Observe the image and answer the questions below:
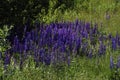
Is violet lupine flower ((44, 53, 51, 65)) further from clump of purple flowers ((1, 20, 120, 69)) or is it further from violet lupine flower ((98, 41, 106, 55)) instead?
violet lupine flower ((98, 41, 106, 55))

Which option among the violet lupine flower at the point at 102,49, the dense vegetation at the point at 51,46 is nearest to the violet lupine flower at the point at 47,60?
the dense vegetation at the point at 51,46

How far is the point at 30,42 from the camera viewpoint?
6.65m

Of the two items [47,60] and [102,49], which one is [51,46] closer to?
[47,60]

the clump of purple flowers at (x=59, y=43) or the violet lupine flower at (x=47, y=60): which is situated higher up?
the clump of purple flowers at (x=59, y=43)

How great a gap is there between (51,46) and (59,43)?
0.17 metres

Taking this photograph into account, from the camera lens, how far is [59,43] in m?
6.67

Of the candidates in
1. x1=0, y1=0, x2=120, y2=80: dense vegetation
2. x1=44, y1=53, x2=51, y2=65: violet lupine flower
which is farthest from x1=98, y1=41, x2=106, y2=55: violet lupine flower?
x1=44, y1=53, x2=51, y2=65: violet lupine flower

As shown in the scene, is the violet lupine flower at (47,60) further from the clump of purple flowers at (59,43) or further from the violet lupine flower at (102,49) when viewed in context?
the violet lupine flower at (102,49)

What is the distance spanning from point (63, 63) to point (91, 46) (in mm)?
1039

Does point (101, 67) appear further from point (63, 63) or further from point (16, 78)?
point (16, 78)

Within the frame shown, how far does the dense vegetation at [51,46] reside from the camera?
19.3 ft

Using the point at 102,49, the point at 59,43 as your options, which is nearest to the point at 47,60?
the point at 59,43

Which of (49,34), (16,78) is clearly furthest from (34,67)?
(49,34)

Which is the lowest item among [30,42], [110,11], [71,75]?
[71,75]
